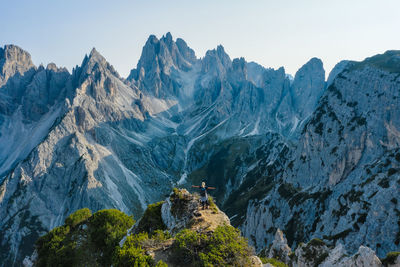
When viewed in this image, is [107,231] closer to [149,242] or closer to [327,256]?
[149,242]

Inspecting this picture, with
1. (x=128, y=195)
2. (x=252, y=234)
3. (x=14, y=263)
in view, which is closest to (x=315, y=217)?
(x=252, y=234)

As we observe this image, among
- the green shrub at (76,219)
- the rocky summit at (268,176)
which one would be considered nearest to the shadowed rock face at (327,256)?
the rocky summit at (268,176)

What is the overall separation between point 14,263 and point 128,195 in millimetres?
58517

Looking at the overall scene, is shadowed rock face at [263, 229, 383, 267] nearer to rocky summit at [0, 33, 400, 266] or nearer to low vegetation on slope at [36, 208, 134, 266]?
rocky summit at [0, 33, 400, 266]

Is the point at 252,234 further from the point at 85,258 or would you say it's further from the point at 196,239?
the point at 196,239

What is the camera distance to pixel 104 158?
16425 cm

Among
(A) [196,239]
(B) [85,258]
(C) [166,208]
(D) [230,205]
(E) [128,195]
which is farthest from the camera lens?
(E) [128,195]

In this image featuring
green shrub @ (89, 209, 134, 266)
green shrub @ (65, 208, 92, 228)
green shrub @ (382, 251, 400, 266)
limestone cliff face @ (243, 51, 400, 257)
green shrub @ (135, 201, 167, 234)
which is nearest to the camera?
green shrub @ (135, 201, 167, 234)

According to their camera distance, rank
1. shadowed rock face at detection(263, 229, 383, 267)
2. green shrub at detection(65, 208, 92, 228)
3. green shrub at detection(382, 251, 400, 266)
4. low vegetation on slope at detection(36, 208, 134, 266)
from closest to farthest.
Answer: green shrub at detection(382, 251, 400, 266) < shadowed rock face at detection(263, 229, 383, 267) < low vegetation on slope at detection(36, 208, 134, 266) < green shrub at detection(65, 208, 92, 228)

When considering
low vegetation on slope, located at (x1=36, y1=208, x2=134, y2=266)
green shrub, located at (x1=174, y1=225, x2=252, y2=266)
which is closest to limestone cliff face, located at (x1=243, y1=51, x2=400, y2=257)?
green shrub, located at (x1=174, y1=225, x2=252, y2=266)

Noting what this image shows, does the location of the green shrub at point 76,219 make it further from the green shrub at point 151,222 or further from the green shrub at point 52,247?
the green shrub at point 151,222

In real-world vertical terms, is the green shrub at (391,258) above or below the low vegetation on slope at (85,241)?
below

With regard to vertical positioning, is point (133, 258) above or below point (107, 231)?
below

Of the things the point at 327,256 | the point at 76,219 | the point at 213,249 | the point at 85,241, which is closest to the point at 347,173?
the point at 327,256
